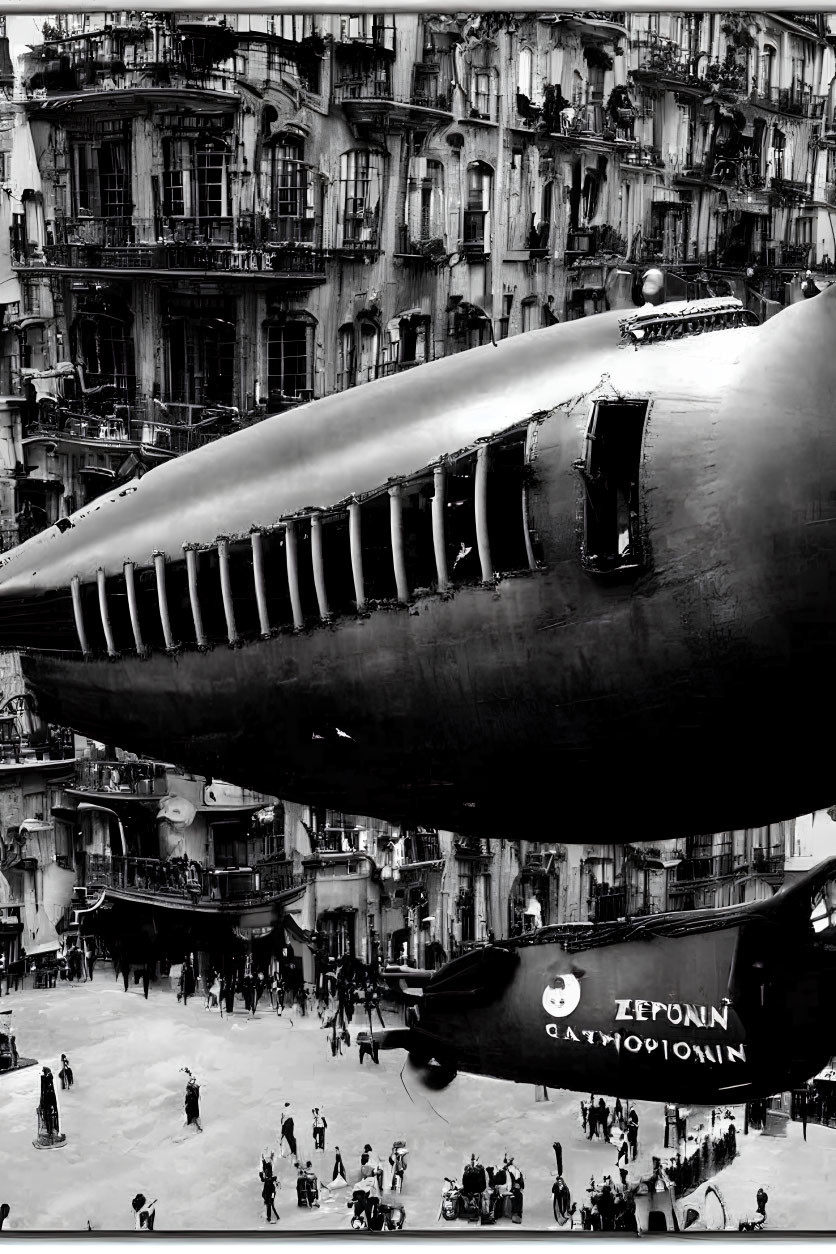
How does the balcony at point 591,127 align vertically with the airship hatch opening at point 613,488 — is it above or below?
above

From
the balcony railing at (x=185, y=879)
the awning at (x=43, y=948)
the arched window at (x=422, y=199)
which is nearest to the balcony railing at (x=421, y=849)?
the balcony railing at (x=185, y=879)

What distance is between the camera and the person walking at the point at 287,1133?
6.71 metres

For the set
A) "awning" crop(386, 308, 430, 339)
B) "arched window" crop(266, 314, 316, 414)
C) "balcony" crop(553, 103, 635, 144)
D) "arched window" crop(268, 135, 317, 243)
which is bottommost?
"arched window" crop(266, 314, 316, 414)

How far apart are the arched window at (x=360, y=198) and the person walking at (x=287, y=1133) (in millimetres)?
3418

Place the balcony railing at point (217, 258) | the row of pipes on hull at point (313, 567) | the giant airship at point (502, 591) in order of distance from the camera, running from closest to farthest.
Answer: the giant airship at point (502, 591) < the row of pipes on hull at point (313, 567) < the balcony railing at point (217, 258)

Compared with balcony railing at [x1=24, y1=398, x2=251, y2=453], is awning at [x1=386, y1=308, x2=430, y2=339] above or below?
above

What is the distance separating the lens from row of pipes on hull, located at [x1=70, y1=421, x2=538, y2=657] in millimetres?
6441

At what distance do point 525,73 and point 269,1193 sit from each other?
4.50 meters

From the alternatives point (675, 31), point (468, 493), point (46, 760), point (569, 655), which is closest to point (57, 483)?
point (46, 760)

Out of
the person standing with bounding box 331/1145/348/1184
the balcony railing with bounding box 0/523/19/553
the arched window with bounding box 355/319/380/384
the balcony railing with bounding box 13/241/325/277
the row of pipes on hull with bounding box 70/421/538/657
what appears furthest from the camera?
the balcony railing with bounding box 0/523/19/553

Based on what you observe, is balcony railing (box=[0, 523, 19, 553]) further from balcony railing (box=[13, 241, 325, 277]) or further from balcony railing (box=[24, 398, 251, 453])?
balcony railing (box=[13, 241, 325, 277])

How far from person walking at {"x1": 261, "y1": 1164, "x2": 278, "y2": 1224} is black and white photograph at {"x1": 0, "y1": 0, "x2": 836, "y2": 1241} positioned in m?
0.01

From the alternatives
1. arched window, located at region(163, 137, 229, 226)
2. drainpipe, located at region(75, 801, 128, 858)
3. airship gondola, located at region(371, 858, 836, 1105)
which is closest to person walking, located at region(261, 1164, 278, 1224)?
airship gondola, located at region(371, 858, 836, 1105)

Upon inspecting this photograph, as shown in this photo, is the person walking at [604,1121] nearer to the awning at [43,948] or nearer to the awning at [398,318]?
the awning at [43,948]
